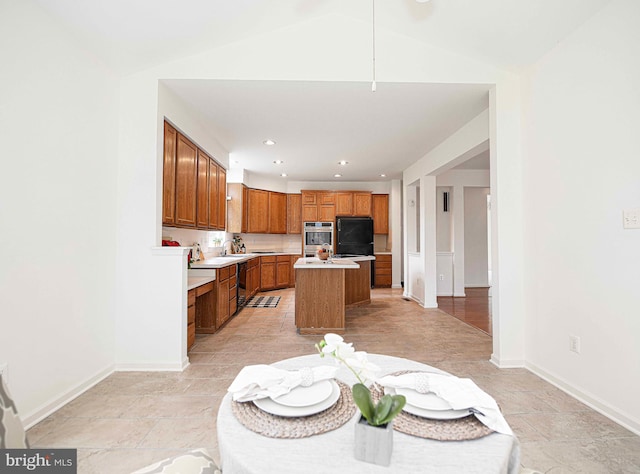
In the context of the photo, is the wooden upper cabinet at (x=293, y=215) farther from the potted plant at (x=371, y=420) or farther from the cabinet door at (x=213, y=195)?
the potted plant at (x=371, y=420)

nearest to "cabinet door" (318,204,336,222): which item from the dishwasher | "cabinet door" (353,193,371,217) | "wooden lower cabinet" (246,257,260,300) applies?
"cabinet door" (353,193,371,217)

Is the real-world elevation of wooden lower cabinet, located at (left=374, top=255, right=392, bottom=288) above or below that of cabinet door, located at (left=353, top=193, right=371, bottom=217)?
below

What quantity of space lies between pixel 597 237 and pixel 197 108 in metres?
3.73

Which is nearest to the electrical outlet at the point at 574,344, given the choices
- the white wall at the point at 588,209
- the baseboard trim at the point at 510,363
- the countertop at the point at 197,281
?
the white wall at the point at 588,209

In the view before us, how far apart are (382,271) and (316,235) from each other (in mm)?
1774

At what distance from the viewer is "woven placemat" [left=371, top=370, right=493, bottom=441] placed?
83 centimetres

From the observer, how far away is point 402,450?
30.7 inches

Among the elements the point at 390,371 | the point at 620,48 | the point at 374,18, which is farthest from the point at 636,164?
the point at 374,18

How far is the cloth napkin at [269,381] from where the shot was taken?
0.98 meters

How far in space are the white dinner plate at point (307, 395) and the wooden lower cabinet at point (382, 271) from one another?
6.32 metres

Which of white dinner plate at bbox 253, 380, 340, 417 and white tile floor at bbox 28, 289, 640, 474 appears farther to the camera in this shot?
white tile floor at bbox 28, 289, 640, 474

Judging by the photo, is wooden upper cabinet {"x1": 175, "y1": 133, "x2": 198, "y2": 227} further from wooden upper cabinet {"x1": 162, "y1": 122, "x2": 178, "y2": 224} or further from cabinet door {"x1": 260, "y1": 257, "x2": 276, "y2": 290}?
cabinet door {"x1": 260, "y1": 257, "x2": 276, "y2": 290}

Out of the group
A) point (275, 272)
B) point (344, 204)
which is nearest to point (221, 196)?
point (275, 272)

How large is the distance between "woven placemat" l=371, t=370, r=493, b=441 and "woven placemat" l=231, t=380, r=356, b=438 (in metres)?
0.16
